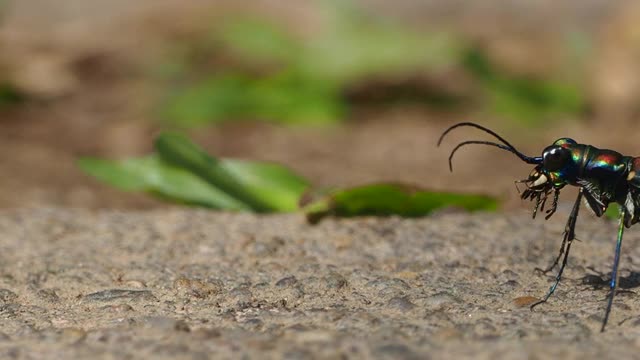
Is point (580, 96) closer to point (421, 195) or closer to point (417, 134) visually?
point (417, 134)

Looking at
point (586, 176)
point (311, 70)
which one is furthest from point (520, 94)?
point (586, 176)

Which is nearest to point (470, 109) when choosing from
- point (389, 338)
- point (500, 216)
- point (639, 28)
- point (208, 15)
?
point (639, 28)

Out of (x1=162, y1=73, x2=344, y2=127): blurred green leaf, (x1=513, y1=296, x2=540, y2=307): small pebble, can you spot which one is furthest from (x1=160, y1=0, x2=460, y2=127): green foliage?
(x1=513, y1=296, x2=540, y2=307): small pebble

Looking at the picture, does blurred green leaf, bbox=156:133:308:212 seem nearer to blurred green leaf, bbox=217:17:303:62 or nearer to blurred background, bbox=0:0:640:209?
blurred background, bbox=0:0:640:209

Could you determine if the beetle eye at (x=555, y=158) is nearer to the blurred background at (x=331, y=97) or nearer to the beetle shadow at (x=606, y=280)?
the beetle shadow at (x=606, y=280)

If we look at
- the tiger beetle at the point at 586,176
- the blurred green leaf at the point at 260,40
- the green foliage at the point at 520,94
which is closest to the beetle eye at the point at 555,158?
the tiger beetle at the point at 586,176

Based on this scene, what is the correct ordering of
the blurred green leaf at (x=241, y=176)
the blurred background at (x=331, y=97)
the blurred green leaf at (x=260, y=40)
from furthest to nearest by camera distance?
the blurred green leaf at (x=260, y=40)
the blurred background at (x=331, y=97)
the blurred green leaf at (x=241, y=176)

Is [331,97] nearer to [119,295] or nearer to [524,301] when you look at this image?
[119,295]
